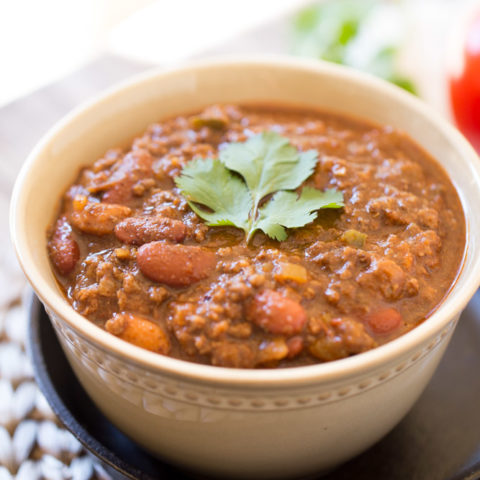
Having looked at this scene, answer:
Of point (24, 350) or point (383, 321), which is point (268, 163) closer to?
point (383, 321)

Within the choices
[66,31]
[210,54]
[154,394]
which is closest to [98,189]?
[154,394]

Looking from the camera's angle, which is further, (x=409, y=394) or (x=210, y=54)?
(x=210, y=54)

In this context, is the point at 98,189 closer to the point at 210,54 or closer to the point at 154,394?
the point at 154,394

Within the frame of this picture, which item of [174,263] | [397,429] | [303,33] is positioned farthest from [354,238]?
[303,33]

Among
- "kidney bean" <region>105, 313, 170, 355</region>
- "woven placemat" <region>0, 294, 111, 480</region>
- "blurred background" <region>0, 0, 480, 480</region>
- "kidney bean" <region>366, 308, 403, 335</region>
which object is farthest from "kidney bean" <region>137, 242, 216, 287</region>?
"blurred background" <region>0, 0, 480, 480</region>

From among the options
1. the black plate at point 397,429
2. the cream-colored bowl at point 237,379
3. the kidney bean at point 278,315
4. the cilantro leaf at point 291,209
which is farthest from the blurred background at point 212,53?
the cilantro leaf at point 291,209

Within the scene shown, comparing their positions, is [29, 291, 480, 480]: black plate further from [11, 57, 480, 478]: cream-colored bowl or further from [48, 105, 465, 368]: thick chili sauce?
[48, 105, 465, 368]: thick chili sauce
